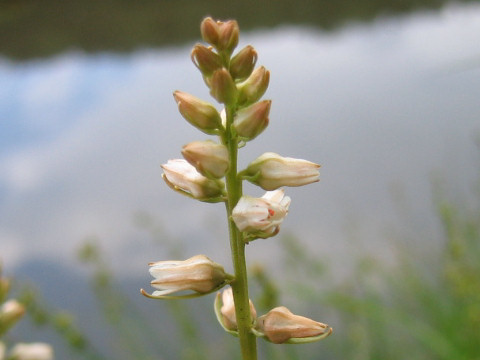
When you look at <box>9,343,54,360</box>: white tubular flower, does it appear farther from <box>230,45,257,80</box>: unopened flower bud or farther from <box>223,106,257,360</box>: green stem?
<box>230,45,257,80</box>: unopened flower bud

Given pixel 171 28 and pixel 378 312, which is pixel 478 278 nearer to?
pixel 378 312

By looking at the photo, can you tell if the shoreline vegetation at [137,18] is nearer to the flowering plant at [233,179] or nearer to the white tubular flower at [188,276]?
the flowering plant at [233,179]

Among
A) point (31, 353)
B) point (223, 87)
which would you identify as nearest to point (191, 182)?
point (223, 87)

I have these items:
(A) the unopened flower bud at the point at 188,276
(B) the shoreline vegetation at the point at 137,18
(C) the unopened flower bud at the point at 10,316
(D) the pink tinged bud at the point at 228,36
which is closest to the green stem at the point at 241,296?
(A) the unopened flower bud at the point at 188,276

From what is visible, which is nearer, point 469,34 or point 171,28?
point 469,34

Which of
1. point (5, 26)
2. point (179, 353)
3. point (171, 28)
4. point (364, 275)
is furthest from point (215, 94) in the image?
point (5, 26)

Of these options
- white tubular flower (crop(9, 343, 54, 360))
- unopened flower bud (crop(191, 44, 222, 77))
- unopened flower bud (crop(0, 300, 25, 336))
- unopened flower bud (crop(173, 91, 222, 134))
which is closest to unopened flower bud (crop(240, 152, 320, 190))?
unopened flower bud (crop(173, 91, 222, 134))

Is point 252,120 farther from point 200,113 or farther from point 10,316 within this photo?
point 10,316
